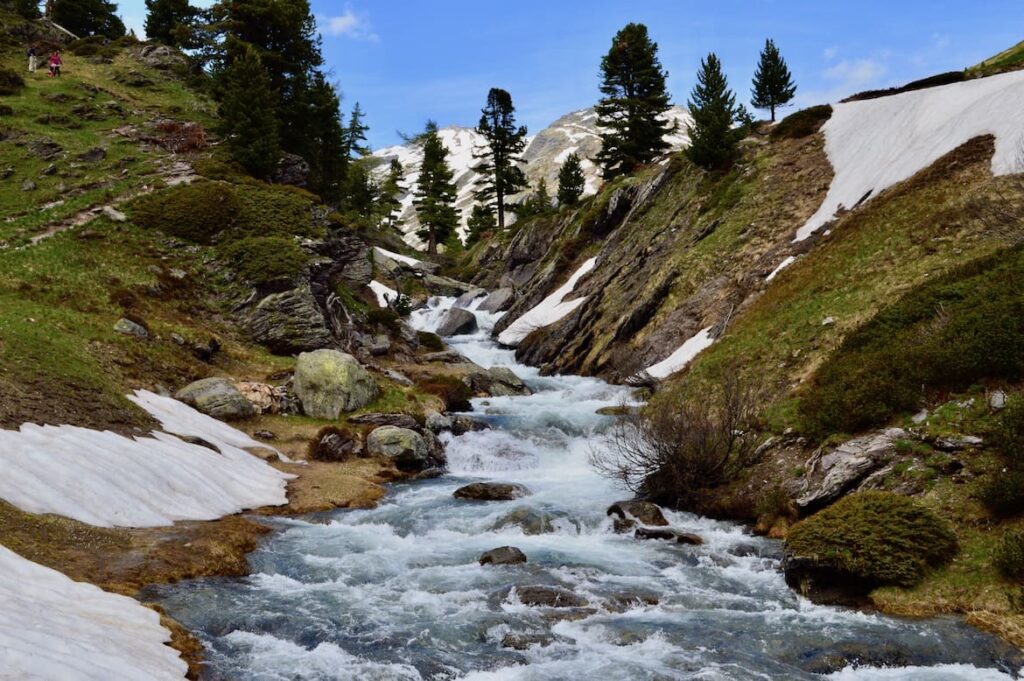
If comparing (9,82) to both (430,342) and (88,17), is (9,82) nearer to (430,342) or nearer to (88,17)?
(88,17)

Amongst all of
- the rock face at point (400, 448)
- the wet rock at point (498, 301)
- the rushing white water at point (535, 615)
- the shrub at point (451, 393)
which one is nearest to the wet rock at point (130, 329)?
the rock face at point (400, 448)

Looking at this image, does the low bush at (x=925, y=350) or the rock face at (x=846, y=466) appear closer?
the rock face at (x=846, y=466)

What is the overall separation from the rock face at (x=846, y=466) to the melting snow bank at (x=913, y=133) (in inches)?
672

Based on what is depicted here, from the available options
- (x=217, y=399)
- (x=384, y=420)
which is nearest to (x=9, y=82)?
(x=217, y=399)

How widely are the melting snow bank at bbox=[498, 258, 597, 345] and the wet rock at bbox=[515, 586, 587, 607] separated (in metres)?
36.0

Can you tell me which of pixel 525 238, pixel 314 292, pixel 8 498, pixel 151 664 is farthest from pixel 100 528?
pixel 525 238

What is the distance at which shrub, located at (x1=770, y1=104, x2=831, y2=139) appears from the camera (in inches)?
1725

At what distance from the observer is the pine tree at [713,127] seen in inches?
1779

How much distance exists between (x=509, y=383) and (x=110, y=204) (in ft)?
84.8

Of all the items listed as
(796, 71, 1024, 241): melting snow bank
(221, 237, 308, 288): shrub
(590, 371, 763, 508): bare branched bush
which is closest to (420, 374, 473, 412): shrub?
(221, 237, 308, 288): shrub

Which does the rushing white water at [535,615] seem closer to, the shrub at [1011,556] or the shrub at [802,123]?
the shrub at [1011,556]

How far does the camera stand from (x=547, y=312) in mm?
50625

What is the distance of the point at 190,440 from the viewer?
19094 millimetres

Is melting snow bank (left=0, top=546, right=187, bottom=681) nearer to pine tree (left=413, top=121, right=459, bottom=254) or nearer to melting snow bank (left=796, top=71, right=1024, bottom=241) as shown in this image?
melting snow bank (left=796, top=71, right=1024, bottom=241)
